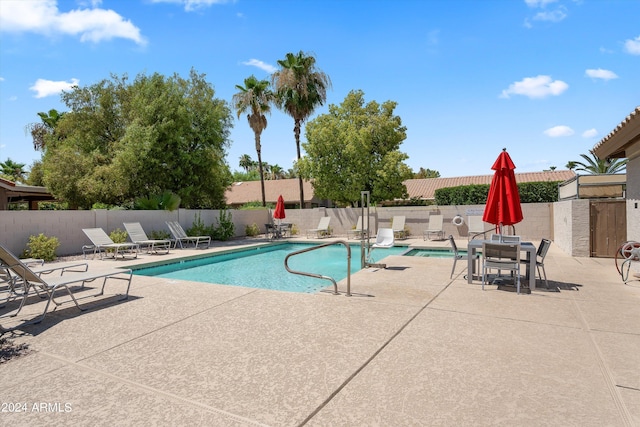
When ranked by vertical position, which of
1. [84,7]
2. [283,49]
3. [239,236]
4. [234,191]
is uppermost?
[283,49]

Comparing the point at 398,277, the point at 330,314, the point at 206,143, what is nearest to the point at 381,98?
the point at 206,143

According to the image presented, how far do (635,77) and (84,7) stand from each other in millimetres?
15139

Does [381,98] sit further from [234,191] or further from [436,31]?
[234,191]

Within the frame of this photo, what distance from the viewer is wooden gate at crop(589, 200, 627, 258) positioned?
Answer: 31.5ft

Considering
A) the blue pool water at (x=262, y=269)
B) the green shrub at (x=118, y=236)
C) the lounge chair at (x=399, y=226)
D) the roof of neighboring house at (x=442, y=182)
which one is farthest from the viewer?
the roof of neighboring house at (x=442, y=182)

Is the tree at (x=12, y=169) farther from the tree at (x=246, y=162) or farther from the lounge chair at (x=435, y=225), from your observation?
the lounge chair at (x=435, y=225)

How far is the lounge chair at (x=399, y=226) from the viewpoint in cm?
1727

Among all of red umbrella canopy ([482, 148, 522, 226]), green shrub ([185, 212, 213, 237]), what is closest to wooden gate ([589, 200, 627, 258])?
red umbrella canopy ([482, 148, 522, 226])

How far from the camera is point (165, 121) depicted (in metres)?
17.3

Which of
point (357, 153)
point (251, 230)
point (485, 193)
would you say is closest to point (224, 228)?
point (251, 230)

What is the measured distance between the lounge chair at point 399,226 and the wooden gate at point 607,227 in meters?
8.09

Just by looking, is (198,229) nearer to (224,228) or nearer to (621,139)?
(224,228)

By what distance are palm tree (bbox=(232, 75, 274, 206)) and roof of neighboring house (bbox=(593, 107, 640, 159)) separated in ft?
69.2

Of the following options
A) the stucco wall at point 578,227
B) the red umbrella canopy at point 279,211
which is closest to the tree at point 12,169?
the red umbrella canopy at point 279,211
